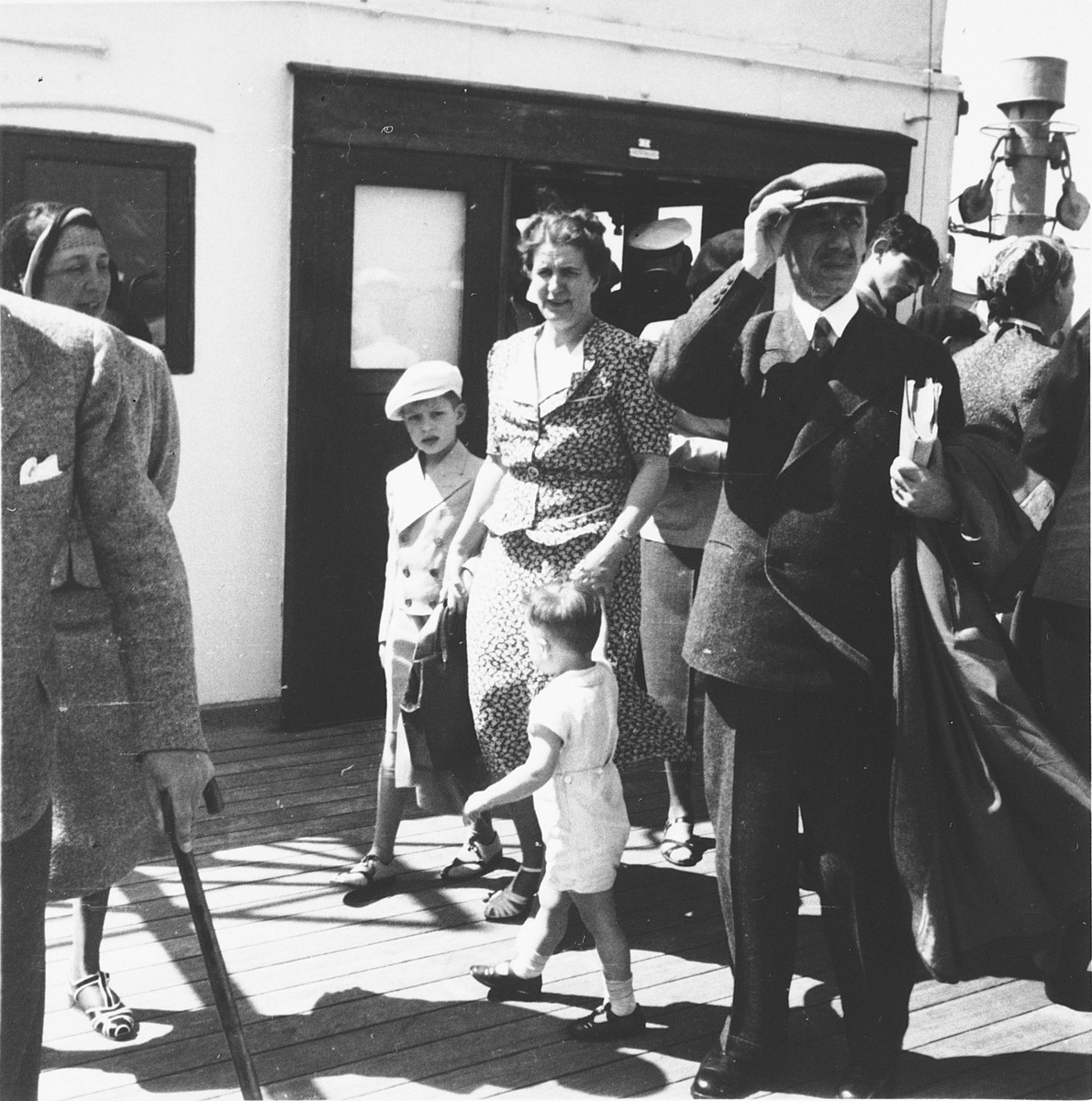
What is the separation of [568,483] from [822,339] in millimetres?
944

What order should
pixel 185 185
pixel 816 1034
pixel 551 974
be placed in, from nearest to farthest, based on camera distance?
pixel 816 1034
pixel 551 974
pixel 185 185

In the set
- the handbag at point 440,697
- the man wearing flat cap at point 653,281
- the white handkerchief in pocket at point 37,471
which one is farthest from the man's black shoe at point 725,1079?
the man wearing flat cap at point 653,281

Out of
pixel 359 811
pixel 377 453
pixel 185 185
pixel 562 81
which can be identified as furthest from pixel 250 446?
pixel 562 81

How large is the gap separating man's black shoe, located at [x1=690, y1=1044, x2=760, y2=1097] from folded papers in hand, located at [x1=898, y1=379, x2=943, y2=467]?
53.2 inches

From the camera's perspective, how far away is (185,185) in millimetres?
5062

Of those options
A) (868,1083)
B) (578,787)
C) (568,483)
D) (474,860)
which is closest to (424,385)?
(568,483)

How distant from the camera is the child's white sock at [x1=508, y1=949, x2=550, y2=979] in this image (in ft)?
10.9

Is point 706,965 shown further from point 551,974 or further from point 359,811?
point 359,811

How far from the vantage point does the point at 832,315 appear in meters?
2.87

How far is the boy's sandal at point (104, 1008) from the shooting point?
315 cm

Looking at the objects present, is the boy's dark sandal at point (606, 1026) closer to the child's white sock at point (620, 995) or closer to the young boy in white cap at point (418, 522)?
the child's white sock at point (620, 995)

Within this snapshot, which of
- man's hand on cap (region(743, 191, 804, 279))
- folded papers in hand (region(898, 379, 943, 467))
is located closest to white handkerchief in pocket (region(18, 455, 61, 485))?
man's hand on cap (region(743, 191, 804, 279))

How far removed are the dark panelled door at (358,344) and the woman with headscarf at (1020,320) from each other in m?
2.54

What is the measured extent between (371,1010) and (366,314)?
120 inches
